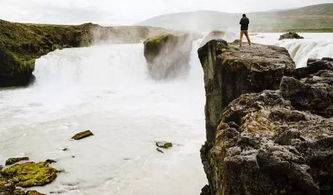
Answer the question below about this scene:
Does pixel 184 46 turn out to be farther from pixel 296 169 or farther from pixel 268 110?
pixel 296 169

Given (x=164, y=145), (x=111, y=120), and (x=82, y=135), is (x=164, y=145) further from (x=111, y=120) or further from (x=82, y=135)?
(x=111, y=120)

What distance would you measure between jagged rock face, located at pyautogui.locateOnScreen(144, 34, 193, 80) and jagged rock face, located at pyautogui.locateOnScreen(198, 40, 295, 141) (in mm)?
27041

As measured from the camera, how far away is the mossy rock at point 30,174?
1560 centimetres

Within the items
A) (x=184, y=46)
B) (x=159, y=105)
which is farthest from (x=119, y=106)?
(x=184, y=46)

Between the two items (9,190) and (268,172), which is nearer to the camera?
(268,172)

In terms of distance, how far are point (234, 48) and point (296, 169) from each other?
37.8 feet

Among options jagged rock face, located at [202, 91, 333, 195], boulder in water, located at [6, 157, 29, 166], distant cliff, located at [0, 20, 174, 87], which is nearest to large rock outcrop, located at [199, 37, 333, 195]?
jagged rock face, located at [202, 91, 333, 195]

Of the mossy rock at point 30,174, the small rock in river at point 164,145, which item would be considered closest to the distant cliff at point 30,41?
the small rock in river at point 164,145

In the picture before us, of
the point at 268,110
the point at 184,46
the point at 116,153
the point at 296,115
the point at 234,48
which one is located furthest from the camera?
the point at 184,46

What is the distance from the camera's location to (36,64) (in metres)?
46.1

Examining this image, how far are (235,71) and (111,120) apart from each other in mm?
15122

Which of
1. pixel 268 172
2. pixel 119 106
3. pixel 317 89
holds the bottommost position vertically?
pixel 119 106

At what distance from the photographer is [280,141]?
721 cm

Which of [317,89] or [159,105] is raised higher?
[317,89]
